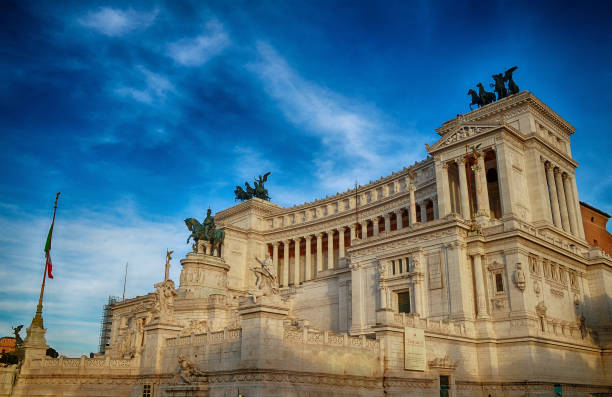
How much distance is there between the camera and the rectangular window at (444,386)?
36844 millimetres

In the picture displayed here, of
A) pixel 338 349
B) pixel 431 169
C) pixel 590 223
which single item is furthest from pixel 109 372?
pixel 590 223

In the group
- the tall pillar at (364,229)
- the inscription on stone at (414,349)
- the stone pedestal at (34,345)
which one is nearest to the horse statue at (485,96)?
the tall pillar at (364,229)

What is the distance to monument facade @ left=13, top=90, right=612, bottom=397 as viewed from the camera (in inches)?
1190

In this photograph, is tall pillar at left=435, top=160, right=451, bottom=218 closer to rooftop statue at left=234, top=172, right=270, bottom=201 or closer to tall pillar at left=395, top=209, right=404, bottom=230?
tall pillar at left=395, top=209, right=404, bottom=230

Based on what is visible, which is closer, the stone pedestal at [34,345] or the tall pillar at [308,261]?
the stone pedestal at [34,345]

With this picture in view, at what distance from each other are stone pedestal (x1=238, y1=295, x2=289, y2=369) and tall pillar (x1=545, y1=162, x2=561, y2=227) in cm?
4540

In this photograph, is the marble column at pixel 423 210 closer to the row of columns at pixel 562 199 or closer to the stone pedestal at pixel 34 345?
the row of columns at pixel 562 199

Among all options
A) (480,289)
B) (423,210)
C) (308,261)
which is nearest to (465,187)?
(423,210)

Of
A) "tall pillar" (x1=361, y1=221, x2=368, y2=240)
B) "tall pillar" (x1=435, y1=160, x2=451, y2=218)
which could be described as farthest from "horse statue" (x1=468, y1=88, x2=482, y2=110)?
"tall pillar" (x1=361, y1=221, x2=368, y2=240)

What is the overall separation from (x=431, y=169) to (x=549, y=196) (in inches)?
551

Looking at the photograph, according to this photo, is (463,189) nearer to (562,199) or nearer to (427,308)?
(562,199)

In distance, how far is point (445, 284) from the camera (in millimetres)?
45000

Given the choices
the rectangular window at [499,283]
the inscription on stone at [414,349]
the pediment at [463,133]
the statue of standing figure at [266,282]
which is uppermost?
the pediment at [463,133]

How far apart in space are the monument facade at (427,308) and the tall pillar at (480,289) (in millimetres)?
115
